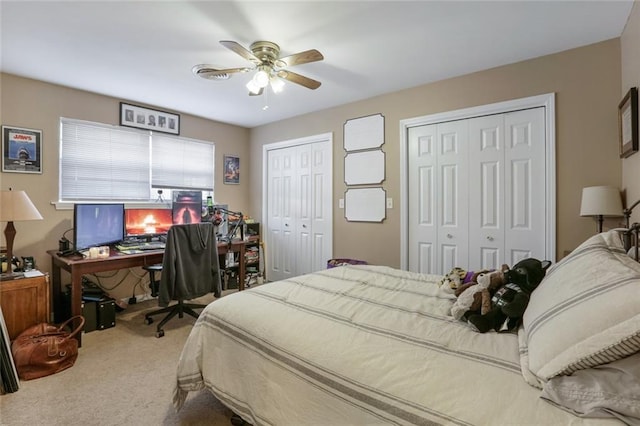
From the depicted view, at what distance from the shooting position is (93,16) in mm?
2119

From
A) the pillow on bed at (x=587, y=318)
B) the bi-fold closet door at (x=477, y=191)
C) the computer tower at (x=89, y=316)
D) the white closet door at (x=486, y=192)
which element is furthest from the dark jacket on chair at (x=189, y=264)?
the pillow on bed at (x=587, y=318)

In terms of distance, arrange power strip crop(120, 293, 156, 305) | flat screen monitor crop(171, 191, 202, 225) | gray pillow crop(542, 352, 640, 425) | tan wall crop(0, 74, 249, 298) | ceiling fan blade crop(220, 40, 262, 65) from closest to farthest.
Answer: gray pillow crop(542, 352, 640, 425)
ceiling fan blade crop(220, 40, 262, 65)
tan wall crop(0, 74, 249, 298)
power strip crop(120, 293, 156, 305)
flat screen monitor crop(171, 191, 202, 225)

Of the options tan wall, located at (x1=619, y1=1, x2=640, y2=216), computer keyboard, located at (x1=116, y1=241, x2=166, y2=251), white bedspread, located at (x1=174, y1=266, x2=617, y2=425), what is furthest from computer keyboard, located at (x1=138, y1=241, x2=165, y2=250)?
tan wall, located at (x1=619, y1=1, x2=640, y2=216)

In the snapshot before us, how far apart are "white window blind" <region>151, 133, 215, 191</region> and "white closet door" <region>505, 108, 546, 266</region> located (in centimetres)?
389

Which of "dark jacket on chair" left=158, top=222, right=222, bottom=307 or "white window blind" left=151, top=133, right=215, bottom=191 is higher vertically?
"white window blind" left=151, top=133, right=215, bottom=191

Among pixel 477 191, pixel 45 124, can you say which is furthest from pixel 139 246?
pixel 477 191

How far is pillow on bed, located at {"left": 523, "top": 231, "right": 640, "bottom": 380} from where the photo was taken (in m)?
0.80

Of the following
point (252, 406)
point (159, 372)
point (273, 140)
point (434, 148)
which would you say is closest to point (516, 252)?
point (434, 148)

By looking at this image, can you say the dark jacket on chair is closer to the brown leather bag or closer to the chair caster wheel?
the brown leather bag

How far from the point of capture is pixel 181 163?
4352mm

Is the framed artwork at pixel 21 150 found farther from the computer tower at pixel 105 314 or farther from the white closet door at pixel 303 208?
the white closet door at pixel 303 208

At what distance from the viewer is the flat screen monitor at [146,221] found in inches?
141

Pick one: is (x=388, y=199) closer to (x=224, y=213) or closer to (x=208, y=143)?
(x=224, y=213)

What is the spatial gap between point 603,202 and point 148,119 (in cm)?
471
